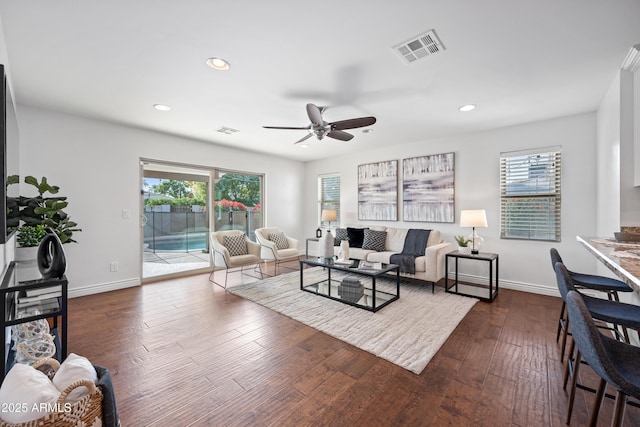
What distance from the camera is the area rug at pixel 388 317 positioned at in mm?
2314

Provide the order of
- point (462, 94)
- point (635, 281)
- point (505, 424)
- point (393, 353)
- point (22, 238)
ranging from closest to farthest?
point (635, 281)
point (505, 424)
point (393, 353)
point (22, 238)
point (462, 94)

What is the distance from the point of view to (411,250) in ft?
14.4

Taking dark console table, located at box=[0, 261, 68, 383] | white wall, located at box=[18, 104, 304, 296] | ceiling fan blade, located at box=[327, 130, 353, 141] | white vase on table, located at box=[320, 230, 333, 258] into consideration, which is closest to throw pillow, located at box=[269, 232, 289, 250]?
white vase on table, located at box=[320, 230, 333, 258]

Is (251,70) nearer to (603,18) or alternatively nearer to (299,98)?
(299,98)

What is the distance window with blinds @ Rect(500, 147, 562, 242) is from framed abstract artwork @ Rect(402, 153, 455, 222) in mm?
754

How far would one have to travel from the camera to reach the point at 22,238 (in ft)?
7.86

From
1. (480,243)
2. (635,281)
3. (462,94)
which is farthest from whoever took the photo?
(480,243)

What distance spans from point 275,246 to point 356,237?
1.55 m

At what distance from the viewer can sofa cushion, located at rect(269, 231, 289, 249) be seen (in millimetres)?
5166

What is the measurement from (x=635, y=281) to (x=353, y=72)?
2349 millimetres

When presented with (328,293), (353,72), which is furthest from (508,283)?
(353,72)

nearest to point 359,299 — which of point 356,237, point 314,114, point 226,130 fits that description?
point 356,237

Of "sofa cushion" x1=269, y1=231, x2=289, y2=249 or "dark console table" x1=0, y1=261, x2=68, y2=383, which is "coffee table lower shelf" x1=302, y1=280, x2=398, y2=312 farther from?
"dark console table" x1=0, y1=261, x2=68, y2=383

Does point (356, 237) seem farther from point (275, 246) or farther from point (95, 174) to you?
point (95, 174)
